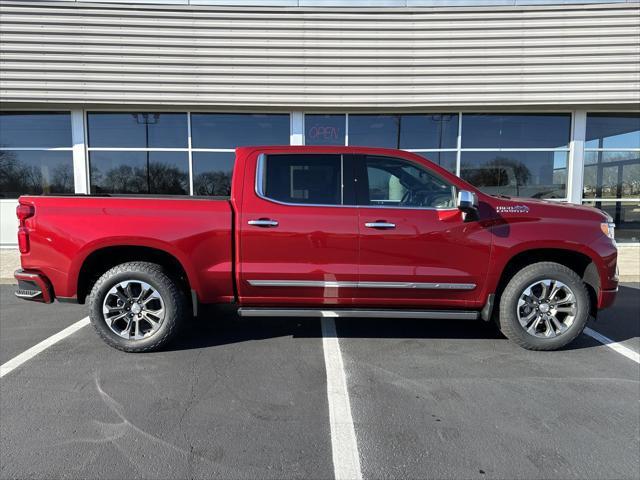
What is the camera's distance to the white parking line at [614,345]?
3.90 meters

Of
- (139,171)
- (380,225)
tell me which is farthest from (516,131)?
(139,171)

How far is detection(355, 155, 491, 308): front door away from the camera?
3818 mm

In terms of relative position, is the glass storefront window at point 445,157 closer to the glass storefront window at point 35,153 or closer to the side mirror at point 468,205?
the side mirror at point 468,205

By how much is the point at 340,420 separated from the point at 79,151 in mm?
9458

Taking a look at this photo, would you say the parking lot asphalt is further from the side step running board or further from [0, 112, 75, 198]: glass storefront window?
[0, 112, 75, 198]: glass storefront window

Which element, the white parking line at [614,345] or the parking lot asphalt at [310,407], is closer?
the parking lot asphalt at [310,407]

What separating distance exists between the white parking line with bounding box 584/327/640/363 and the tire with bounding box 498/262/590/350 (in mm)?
492

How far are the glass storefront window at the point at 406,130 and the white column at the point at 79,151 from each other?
619 centimetres

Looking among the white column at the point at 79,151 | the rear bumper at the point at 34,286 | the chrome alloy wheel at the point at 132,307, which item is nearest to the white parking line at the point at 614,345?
the chrome alloy wheel at the point at 132,307

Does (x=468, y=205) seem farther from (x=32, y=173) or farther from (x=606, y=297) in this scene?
(x=32, y=173)

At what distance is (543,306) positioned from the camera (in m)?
3.94

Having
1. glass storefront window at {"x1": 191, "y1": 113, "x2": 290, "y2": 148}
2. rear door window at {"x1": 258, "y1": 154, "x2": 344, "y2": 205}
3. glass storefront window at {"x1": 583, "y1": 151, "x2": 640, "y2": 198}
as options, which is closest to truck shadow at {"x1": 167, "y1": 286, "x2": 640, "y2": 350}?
rear door window at {"x1": 258, "y1": 154, "x2": 344, "y2": 205}

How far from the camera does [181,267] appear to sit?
13.3 ft

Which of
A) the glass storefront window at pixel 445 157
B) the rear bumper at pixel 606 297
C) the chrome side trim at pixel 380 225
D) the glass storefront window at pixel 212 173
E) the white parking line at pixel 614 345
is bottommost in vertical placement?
the white parking line at pixel 614 345
